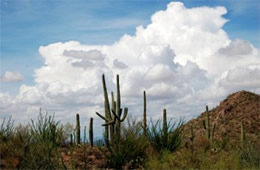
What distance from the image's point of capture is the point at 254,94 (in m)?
46.6

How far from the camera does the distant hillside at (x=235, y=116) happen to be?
37.6 metres

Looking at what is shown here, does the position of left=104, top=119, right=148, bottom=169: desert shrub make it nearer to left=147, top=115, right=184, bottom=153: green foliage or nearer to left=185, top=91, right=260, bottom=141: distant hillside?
left=147, top=115, right=184, bottom=153: green foliage

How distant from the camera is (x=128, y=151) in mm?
14789

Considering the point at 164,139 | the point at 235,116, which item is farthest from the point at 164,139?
the point at 235,116

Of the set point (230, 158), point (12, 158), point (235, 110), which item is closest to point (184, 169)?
point (230, 158)

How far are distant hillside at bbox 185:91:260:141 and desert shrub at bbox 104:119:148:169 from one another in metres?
21.2

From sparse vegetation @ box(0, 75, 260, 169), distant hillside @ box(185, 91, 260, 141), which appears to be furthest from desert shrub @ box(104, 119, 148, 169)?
distant hillside @ box(185, 91, 260, 141)

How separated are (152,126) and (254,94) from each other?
3290 centimetres

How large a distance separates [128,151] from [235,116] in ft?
92.9

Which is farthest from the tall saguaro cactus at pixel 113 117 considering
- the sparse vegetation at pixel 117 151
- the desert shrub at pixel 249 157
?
the desert shrub at pixel 249 157

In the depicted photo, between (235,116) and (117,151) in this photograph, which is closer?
(117,151)

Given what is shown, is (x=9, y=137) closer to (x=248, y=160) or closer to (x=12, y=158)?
(x=12, y=158)

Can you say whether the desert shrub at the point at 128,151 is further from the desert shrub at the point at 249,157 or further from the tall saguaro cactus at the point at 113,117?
the desert shrub at the point at 249,157

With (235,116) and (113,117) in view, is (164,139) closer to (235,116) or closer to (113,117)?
(113,117)
